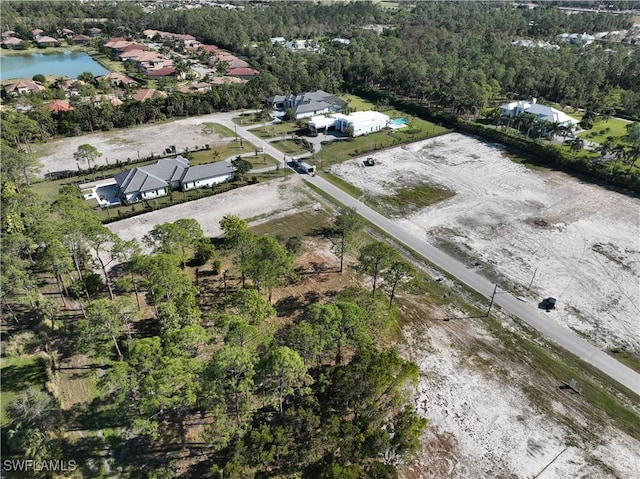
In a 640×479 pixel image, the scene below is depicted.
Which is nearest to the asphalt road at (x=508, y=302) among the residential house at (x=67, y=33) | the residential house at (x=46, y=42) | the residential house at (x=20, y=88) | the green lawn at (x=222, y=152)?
the green lawn at (x=222, y=152)

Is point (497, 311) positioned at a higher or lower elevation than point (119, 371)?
lower

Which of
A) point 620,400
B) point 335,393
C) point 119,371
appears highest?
point 119,371

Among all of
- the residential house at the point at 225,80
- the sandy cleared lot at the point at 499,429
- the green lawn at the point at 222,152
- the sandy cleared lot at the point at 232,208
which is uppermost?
the residential house at the point at 225,80

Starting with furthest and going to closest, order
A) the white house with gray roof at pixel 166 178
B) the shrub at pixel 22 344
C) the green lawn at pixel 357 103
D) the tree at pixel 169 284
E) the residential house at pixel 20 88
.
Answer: the green lawn at pixel 357 103
the residential house at pixel 20 88
the white house with gray roof at pixel 166 178
the shrub at pixel 22 344
the tree at pixel 169 284

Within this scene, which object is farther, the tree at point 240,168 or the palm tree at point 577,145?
the palm tree at point 577,145

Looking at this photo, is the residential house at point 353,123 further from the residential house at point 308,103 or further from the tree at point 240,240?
the tree at point 240,240

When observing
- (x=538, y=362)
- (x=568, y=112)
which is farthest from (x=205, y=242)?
(x=568, y=112)

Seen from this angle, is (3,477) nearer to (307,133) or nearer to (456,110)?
(307,133)

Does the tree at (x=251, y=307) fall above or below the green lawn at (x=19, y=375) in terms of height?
above
